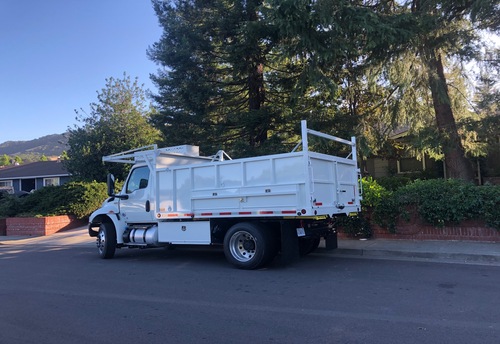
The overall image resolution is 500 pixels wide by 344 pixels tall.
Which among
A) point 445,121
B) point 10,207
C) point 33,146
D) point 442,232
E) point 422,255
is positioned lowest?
point 422,255

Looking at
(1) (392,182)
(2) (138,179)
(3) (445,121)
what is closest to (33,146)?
(1) (392,182)

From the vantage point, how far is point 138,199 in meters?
11.1

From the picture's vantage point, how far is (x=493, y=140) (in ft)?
40.8

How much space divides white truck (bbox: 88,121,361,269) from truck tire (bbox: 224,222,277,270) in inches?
0.8

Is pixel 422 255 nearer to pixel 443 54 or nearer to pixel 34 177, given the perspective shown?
pixel 443 54

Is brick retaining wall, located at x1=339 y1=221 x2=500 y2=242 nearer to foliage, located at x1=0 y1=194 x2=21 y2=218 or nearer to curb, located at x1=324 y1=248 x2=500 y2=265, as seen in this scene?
curb, located at x1=324 y1=248 x2=500 y2=265

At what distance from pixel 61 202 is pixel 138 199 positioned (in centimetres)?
1043

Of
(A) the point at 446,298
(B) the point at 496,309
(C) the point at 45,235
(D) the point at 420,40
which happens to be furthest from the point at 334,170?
(C) the point at 45,235

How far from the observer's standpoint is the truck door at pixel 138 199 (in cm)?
1091

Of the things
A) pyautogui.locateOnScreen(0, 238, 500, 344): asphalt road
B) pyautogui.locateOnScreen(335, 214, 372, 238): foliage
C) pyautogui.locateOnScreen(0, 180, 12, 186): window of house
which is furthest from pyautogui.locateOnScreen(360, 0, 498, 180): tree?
pyautogui.locateOnScreen(0, 180, 12, 186): window of house

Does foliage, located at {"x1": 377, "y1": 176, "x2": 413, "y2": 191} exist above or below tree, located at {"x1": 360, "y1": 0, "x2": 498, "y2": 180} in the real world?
below

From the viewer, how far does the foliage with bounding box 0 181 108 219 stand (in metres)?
19.5

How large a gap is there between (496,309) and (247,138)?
11.9 m

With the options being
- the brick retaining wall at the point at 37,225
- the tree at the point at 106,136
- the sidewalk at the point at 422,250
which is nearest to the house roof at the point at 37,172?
the tree at the point at 106,136
